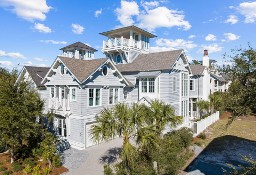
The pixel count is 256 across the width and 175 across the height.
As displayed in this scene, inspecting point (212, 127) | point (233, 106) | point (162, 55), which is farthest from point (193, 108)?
point (233, 106)

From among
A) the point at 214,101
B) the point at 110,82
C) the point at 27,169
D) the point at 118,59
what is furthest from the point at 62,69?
the point at 214,101

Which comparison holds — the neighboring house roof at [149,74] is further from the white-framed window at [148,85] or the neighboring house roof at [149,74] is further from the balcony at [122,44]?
the balcony at [122,44]

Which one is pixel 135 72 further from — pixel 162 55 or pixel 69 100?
pixel 69 100

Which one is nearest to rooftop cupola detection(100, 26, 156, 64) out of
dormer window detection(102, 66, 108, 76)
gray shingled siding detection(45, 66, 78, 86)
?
dormer window detection(102, 66, 108, 76)

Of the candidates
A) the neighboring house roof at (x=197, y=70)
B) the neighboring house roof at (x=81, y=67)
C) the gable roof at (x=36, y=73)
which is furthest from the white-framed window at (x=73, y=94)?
the neighboring house roof at (x=197, y=70)

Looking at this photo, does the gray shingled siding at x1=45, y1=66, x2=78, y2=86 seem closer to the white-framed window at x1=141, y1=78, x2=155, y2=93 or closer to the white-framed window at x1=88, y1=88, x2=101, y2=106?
the white-framed window at x1=88, y1=88, x2=101, y2=106

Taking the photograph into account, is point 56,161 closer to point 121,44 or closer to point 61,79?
point 61,79

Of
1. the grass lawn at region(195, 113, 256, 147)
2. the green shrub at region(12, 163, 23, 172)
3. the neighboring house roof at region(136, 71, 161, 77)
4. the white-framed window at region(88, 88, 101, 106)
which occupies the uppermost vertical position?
the neighboring house roof at region(136, 71, 161, 77)
